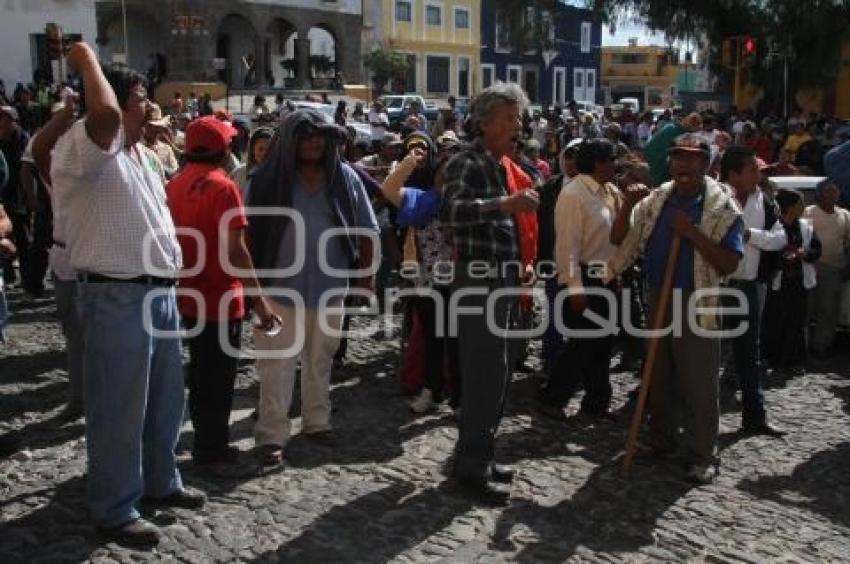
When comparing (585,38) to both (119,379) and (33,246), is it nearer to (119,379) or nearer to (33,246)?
(33,246)

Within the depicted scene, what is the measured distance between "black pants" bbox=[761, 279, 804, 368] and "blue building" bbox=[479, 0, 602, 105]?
52.2 meters

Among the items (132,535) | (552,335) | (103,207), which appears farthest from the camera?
(552,335)

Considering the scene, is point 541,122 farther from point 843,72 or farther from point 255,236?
point 255,236

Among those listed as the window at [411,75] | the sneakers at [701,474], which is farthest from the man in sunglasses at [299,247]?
the window at [411,75]

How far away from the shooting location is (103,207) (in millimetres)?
3797

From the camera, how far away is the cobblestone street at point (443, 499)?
4.23m

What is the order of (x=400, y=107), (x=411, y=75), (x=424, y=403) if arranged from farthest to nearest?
(x=411, y=75)
(x=400, y=107)
(x=424, y=403)

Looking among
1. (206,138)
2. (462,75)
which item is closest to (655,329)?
(206,138)

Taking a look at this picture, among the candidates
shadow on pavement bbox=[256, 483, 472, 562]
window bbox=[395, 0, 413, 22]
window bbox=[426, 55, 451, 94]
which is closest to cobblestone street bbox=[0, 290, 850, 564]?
shadow on pavement bbox=[256, 483, 472, 562]

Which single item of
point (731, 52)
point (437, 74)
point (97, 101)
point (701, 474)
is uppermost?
point (437, 74)

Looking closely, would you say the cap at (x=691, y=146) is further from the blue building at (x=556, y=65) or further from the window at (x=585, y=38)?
the window at (x=585, y=38)

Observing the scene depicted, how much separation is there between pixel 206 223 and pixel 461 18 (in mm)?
57997

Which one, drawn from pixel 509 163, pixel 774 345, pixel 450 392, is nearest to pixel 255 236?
pixel 509 163

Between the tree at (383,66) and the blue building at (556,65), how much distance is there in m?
10.1
